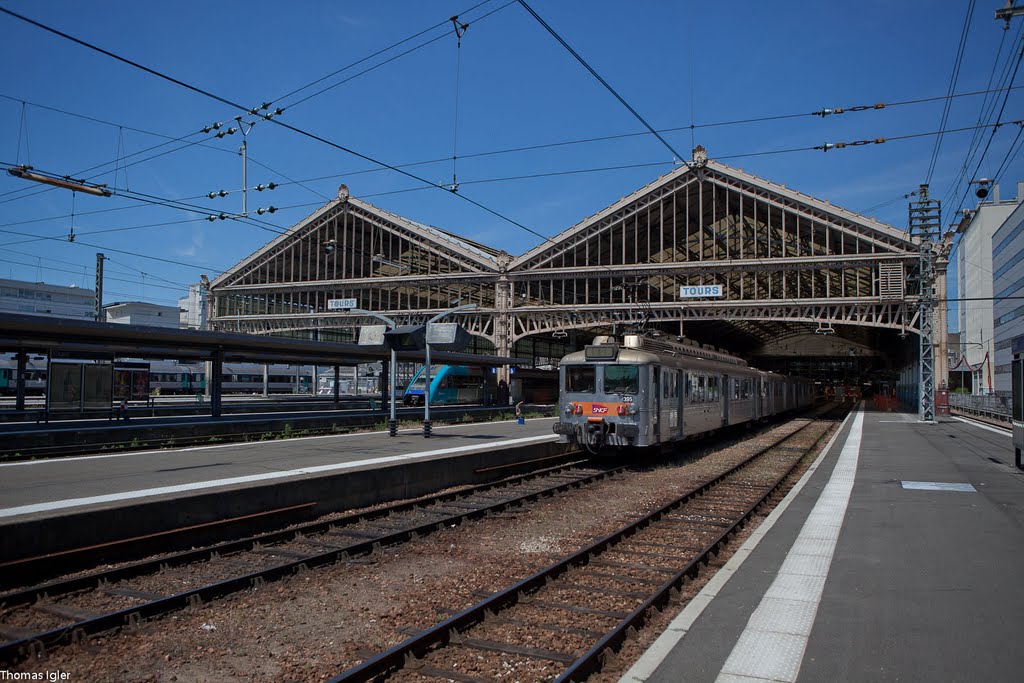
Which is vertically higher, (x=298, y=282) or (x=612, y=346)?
(x=298, y=282)

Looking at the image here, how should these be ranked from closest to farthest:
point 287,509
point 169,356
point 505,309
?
1. point 287,509
2. point 169,356
3. point 505,309

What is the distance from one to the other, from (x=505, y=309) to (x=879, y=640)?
40727 millimetres

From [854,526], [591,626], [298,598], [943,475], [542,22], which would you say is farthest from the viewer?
[943,475]

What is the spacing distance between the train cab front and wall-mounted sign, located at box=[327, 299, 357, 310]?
33.0 meters

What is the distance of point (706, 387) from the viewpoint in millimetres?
21859

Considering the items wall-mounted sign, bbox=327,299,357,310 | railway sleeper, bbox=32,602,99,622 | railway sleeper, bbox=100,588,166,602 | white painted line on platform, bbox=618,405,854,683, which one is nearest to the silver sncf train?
white painted line on platform, bbox=618,405,854,683

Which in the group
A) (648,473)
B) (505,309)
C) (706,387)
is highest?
(505,309)

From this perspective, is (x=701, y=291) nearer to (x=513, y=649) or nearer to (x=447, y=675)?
(x=513, y=649)

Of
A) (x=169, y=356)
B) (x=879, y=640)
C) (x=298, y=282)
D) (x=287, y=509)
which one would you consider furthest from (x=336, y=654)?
(x=298, y=282)

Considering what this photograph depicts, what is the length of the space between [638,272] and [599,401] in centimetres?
2605

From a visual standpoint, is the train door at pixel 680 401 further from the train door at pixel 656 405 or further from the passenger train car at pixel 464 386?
the passenger train car at pixel 464 386

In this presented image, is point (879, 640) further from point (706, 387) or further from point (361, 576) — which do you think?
point (706, 387)

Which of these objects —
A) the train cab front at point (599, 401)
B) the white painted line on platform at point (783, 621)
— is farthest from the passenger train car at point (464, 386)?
the white painted line on platform at point (783, 621)

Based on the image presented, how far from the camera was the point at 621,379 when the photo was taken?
667 inches
